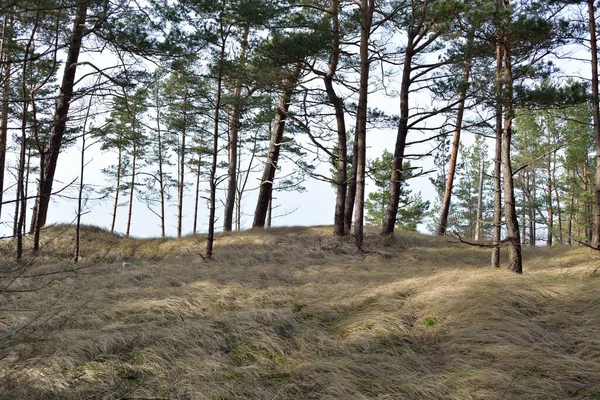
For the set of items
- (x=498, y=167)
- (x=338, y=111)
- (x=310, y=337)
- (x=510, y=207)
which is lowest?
(x=310, y=337)

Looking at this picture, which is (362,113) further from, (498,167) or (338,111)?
(498,167)

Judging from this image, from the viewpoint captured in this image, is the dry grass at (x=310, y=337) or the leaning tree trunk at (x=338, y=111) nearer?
the dry grass at (x=310, y=337)

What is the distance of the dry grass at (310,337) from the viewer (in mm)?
3783

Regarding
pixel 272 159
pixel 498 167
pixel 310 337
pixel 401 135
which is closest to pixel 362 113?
pixel 401 135

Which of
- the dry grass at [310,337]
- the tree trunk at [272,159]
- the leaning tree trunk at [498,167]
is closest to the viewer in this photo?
the dry grass at [310,337]

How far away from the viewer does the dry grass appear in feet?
12.4

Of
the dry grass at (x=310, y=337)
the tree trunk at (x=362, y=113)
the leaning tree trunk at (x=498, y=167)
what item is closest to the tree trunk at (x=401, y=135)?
the tree trunk at (x=362, y=113)

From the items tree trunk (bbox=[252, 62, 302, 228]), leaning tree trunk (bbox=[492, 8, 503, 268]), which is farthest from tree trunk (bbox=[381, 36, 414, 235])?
leaning tree trunk (bbox=[492, 8, 503, 268])

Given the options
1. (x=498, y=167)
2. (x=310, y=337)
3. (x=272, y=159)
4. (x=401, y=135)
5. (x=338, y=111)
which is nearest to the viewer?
(x=310, y=337)

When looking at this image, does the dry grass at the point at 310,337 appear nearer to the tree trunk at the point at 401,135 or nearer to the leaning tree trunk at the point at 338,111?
the leaning tree trunk at the point at 338,111

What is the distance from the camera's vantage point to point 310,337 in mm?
4988

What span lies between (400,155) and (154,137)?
1664cm

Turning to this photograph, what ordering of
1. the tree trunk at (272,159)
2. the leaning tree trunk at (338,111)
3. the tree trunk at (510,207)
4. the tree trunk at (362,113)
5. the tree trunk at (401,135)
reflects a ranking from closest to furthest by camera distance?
1. the tree trunk at (510,207)
2. the tree trunk at (362,113)
3. the leaning tree trunk at (338,111)
4. the tree trunk at (401,135)
5. the tree trunk at (272,159)

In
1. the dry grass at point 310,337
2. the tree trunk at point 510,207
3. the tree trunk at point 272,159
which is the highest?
the tree trunk at point 272,159
